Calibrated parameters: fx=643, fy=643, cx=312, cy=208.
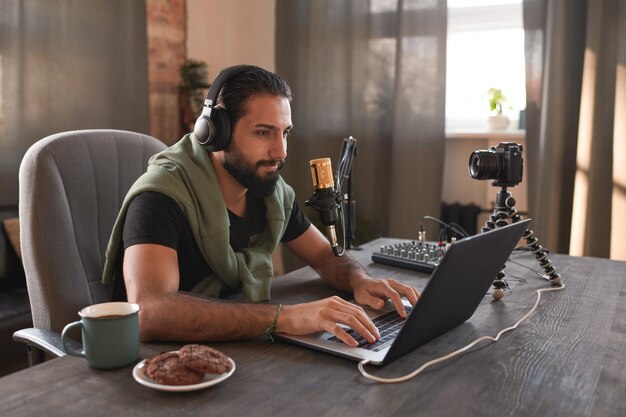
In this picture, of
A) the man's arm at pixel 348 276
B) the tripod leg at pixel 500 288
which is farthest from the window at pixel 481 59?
the tripod leg at pixel 500 288

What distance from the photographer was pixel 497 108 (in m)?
3.42

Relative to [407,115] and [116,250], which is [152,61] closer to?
[407,115]

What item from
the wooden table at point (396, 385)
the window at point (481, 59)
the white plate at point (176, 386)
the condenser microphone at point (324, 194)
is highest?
the window at point (481, 59)

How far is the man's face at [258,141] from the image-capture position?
1.51 m

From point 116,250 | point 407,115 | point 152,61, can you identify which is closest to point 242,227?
point 116,250

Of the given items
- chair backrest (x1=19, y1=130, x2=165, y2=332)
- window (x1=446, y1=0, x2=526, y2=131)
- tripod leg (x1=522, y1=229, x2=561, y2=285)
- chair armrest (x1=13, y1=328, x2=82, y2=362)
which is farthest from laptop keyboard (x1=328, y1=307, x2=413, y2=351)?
window (x1=446, y1=0, x2=526, y2=131)

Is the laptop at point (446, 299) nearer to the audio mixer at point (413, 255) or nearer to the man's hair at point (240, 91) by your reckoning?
the audio mixer at point (413, 255)

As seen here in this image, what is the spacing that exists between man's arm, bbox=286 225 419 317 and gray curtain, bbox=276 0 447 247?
1.83m

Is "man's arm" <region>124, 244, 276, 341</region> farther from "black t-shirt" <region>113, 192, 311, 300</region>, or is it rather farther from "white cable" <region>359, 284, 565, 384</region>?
"white cable" <region>359, 284, 565, 384</region>

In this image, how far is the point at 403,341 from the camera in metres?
1.01

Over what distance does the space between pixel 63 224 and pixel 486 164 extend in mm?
971

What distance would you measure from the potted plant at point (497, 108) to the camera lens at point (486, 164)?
2037 mm

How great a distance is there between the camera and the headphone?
148 cm

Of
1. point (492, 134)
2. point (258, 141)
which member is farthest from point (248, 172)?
point (492, 134)
